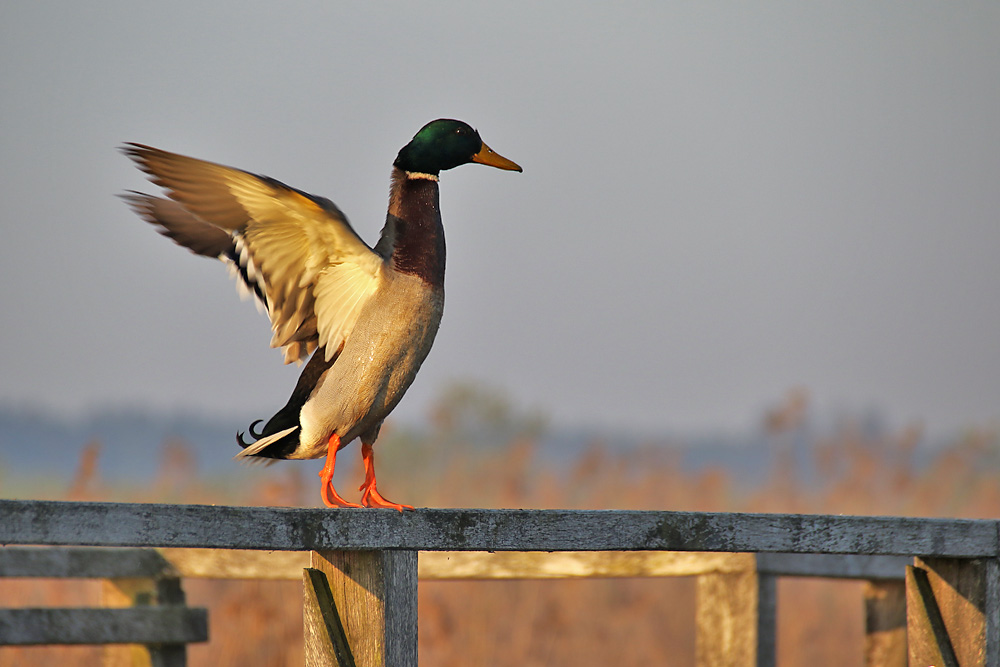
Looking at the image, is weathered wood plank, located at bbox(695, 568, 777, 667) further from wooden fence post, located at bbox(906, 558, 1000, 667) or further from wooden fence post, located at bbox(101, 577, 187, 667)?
wooden fence post, located at bbox(101, 577, 187, 667)

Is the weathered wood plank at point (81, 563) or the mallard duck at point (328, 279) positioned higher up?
the mallard duck at point (328, 279)

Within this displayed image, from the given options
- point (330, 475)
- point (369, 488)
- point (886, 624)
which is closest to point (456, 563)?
point (369, 488)

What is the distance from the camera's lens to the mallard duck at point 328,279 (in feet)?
10.2

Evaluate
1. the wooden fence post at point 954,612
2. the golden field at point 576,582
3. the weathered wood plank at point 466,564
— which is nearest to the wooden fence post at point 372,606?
the wooden fence post at point 954,612

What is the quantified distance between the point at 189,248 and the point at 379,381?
0.85 meters

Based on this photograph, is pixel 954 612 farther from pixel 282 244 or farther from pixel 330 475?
pixel 282 244

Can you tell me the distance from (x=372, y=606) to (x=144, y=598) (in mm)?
2308

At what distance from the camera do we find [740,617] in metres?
3.96

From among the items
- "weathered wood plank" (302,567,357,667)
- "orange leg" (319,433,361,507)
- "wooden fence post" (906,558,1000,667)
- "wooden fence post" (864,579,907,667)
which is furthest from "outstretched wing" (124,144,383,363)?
"wooden fence post" (864,579,907,667)

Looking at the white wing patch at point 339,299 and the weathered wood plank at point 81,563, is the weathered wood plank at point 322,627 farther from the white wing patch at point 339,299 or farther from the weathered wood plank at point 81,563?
the weathered wood plank at point 81,563

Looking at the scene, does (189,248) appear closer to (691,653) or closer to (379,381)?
(379,381)

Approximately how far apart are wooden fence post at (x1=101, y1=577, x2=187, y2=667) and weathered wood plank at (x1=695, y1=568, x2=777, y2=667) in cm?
189

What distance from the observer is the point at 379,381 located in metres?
3.09

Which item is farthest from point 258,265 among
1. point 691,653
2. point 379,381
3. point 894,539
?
point 691,653
